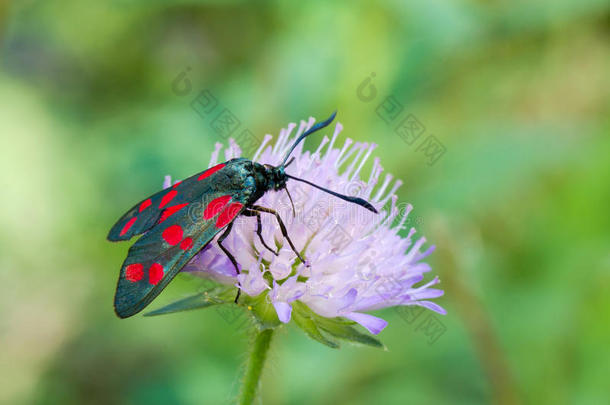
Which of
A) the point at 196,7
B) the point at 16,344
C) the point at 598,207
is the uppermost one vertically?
the point at 196,7

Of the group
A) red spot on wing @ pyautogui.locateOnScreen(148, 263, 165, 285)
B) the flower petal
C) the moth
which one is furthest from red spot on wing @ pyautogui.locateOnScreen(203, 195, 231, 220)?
the flower petal

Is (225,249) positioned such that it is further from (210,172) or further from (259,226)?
(210,172)

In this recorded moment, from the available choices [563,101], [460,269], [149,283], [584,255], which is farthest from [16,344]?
[563,101]

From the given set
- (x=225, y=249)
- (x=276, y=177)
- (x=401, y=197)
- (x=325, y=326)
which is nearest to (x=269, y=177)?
(x=276, y=177)

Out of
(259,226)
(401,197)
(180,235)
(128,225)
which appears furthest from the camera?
(401,197)

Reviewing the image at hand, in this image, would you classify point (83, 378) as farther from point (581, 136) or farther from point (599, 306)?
point (581, 136)

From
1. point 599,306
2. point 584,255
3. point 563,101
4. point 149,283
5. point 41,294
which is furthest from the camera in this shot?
point 563,101

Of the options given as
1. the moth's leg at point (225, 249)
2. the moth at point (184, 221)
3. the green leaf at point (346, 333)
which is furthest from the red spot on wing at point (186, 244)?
the green leaf at point (346, 333)
